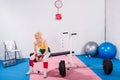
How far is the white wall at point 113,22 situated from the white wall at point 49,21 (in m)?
0.31

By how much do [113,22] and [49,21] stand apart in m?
2.08

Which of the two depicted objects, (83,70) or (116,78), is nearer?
(116,78)

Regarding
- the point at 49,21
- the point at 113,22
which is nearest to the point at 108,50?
the point at 113,22

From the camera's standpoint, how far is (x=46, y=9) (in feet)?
20.1

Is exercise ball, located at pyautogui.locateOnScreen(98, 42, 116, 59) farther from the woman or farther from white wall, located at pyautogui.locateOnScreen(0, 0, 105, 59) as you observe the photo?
the woman

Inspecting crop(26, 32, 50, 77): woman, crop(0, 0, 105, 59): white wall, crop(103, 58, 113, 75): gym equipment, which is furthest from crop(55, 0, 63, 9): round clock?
crop(103, 58, 113, 75): gym equipment

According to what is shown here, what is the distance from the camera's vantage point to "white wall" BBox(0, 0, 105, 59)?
6.04 m

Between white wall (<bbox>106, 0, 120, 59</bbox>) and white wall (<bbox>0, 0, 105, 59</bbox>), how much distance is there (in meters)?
0.31

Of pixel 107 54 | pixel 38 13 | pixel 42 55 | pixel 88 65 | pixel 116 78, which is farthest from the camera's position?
pixel 38 13

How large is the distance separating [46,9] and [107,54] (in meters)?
2.44

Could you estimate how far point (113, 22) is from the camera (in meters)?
5.86

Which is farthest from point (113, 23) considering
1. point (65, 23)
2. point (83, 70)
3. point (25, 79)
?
point (25, 79)

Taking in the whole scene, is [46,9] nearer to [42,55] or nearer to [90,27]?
[90,27]

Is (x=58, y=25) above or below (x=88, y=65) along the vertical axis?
above
